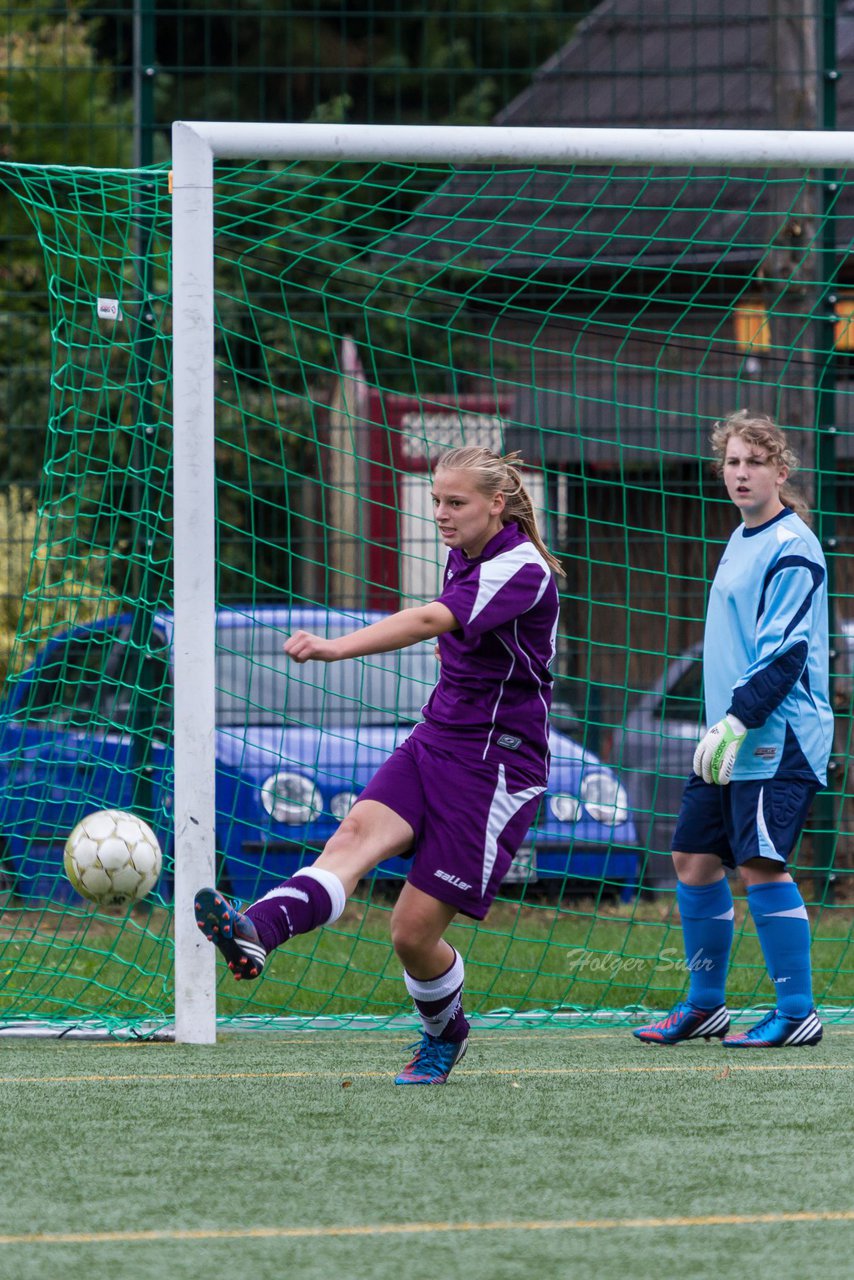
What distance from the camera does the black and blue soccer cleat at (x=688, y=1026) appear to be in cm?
496

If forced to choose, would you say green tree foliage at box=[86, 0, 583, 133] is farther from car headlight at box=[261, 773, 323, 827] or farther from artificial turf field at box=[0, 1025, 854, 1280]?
artificial turf field at box=[0, 1025, 854, 1280]

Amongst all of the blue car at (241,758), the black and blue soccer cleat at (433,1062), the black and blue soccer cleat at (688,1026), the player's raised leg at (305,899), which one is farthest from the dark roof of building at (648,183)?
the black and blue soccer cleat at (433,1062)

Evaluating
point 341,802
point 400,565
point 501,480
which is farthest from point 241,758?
point 501,480

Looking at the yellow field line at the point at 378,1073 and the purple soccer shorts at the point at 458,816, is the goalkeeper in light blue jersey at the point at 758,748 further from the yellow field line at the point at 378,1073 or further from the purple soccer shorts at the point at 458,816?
the purple soccer shorts at the point at 458,816

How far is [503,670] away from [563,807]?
304cm

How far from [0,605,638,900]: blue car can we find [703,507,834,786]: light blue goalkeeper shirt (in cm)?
145

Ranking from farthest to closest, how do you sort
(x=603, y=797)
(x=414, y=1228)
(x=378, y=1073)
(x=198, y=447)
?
(x=603, y=797)
(x=198, y=447)
(x=378, y=1073)
(x=414, y=1228)

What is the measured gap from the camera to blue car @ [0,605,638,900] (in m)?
6.29

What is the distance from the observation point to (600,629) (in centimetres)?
770

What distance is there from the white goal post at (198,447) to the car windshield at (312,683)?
7.15 ft

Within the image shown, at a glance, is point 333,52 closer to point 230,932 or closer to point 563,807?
point 563,807

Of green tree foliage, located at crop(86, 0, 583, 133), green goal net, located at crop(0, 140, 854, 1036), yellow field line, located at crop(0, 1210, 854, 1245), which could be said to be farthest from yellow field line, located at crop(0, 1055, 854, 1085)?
green tree foliage, located at crop(86, 0, 583, 133)

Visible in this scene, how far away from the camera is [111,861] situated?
4.91 metres

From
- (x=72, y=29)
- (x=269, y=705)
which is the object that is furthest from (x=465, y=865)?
(x=72, y=29)
